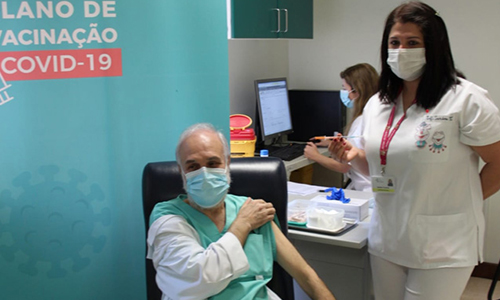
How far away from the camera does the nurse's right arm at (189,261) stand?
174cm

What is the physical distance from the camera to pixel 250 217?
1959 mm

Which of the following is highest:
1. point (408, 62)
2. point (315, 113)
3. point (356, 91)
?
point (408, 62)

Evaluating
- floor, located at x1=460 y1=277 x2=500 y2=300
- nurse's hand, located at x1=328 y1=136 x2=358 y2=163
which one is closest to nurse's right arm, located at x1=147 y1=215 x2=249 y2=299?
nurse's hand, located at x1=328 y1=136 x2=358 y2=163

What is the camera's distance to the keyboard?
3.82m

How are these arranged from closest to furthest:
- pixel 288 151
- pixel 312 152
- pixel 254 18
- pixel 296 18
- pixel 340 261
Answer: pixel 340 261 < pixel 312 152 < pixel 254 18 < pixel 288 151 < pixel 296 18

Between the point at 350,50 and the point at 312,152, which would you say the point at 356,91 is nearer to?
the point at 312,152

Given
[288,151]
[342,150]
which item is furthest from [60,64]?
[288,151]

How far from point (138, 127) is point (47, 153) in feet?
1.14

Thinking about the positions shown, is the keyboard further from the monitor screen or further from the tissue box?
the tissue box

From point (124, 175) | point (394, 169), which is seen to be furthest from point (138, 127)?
point (394, 169)

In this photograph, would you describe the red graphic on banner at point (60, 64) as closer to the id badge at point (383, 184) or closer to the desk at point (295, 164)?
the id badge at point (383, 184)

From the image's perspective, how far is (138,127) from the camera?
2117 millimetres

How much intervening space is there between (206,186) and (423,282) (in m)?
0.85

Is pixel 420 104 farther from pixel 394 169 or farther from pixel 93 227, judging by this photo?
pixel 93 227
